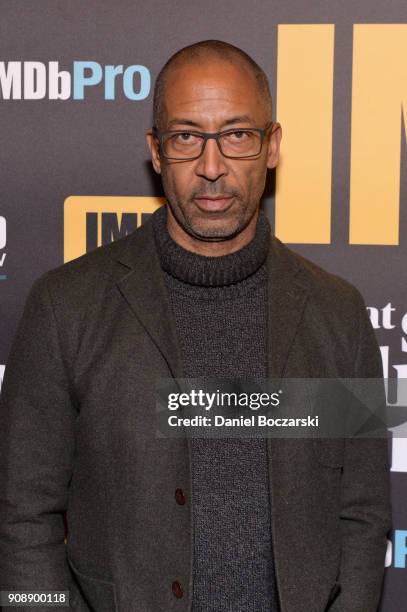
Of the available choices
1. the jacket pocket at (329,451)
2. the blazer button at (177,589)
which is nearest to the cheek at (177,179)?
the jacket pocket at (329,451)

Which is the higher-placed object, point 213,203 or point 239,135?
point 239,135

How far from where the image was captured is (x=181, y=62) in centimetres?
166

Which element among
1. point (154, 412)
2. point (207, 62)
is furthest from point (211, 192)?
point (154, 412)

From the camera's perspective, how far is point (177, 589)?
1534mm

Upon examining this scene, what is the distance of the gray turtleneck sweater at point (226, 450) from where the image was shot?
156 centimetres

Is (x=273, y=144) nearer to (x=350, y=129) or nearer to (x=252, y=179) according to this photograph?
(x=252, y=179)

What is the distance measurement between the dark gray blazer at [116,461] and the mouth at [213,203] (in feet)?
0.50

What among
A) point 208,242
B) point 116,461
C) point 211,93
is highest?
point 211,93

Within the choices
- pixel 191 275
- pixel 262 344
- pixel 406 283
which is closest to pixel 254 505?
pixel 262 344

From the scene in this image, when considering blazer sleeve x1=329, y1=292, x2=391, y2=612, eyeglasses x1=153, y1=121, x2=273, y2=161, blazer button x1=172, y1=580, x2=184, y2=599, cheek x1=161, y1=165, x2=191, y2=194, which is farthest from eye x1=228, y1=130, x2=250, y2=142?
blazer button x1=172, y1=580, x2=184, y2=599

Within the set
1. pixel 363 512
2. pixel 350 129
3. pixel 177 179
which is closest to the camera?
pixel 177 179

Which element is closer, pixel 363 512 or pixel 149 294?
→ pixel 149 294

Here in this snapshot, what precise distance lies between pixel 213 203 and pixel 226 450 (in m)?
0.46

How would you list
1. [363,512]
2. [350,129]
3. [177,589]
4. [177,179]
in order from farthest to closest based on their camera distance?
1. [350,129]
2. [363,512]
3. [177,179]
4. [177,589]
